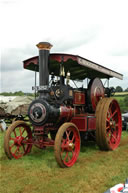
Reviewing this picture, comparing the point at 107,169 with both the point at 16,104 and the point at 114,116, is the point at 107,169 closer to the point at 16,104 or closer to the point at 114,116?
the point at 114,116

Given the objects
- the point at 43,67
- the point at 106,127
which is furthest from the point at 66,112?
the point at 106,127

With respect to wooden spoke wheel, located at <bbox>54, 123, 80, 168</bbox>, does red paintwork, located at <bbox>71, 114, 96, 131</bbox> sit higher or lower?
higher

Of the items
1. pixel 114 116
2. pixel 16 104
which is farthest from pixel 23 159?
pixel 16 104

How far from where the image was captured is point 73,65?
5.68 meters

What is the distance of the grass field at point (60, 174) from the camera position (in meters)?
3.15

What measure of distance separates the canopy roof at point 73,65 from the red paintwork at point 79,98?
661mm

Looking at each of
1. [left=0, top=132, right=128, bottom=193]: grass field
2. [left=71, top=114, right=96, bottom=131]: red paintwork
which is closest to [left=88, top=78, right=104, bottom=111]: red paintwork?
[left=71, top=114, right=96, bottom=131]: red paintwork

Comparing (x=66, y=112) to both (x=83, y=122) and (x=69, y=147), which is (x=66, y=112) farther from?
(x=69, y=147)

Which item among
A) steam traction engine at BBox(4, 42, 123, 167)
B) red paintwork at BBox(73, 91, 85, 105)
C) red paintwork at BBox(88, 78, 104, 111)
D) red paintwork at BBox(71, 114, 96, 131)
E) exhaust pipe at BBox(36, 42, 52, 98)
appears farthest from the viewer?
red paintwork at BBox(88, 78, 104, 111)

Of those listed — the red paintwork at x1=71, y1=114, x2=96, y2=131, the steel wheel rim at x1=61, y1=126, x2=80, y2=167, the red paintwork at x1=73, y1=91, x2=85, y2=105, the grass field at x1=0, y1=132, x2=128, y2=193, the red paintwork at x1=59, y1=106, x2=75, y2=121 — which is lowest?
the grass field at x1=0, y1=132, x2=128, y2=193

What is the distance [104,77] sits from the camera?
286 inches

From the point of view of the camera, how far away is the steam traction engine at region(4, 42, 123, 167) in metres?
4.44

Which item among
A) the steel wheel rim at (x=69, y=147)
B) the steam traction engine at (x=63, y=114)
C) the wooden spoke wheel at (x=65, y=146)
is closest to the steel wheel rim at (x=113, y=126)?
the steam traction engine at (x=63, y=114)

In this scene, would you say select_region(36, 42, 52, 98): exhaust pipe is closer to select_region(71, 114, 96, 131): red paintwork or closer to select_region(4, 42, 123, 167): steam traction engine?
select_region(4, 42, 123, 167): steam traction engine
